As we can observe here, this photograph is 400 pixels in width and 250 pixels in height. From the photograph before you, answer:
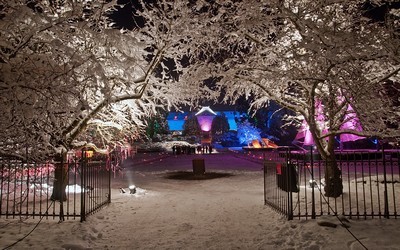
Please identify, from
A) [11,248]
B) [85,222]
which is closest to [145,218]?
[85,222]

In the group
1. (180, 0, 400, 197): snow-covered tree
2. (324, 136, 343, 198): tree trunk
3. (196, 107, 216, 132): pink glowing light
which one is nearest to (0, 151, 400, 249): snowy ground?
(324, 136, 343, 198): tree trunk

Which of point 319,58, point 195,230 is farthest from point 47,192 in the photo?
point 319,58

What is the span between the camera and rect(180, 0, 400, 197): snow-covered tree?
8406mm

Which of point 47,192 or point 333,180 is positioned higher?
point 47,192

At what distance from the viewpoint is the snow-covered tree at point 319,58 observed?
331 inches

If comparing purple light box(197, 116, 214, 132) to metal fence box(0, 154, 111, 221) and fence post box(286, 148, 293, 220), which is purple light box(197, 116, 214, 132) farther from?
fence post box(286, 148, 293, 220)

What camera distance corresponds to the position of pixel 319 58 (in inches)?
337

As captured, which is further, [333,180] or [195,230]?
[333,180]

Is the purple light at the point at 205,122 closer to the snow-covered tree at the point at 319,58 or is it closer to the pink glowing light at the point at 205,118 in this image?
the pink glowing light at the point at 205,118

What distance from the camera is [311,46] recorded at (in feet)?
25.9

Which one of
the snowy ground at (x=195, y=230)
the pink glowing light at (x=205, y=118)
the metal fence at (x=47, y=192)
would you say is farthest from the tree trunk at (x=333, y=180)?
the pink glowing light at (x=205, y=118)

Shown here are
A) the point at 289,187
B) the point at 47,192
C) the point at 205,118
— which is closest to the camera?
the point at 47,192

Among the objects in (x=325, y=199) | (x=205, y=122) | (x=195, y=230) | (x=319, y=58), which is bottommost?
(x=195, y=230)

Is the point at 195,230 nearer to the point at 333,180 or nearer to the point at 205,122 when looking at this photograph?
the point at 333,180
